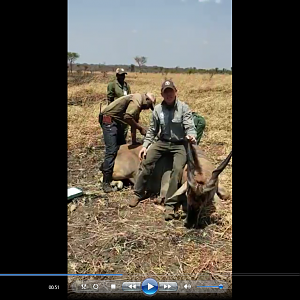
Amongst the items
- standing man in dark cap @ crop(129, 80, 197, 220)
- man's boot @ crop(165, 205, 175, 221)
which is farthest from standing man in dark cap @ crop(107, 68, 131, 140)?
man's boot @ crop(165, 205, 175, 221)

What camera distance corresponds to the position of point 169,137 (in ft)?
18.5

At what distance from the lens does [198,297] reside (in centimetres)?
279

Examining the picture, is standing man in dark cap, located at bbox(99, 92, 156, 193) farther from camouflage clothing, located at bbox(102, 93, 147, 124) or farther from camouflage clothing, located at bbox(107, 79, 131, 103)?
camouflage clothing, located at bbox(107, 79, 131, 103)

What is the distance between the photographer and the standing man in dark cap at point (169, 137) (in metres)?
5.37

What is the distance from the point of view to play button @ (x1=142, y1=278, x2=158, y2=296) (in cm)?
282

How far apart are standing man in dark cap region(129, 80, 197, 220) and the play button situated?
91.4 inches

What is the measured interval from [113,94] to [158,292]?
17.0 feet

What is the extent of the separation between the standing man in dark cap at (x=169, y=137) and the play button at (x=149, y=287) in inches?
91.4

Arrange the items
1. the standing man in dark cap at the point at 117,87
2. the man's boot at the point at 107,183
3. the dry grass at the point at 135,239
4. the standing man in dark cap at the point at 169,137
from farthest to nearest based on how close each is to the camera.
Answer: the standing man in dark cap at the point at 117,87
the man's boot at the point at 107,183
the standing man in dark cap at the point at 169,137
the dry grass at the point at 135,239

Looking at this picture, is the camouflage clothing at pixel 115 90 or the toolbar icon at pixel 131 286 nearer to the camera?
the toolbar icon at pixel 131 286

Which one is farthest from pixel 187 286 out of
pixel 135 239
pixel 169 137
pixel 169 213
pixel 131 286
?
pixel 169 137

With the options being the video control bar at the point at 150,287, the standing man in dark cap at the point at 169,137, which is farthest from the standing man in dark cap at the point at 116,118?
the video control bar at the point at 150,287

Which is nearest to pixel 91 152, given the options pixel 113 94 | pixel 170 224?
pixel 113 94

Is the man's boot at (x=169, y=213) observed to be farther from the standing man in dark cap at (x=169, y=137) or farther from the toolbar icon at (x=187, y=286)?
the toolbar icon at (x=187, y=286)
